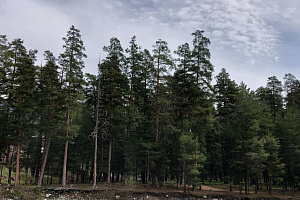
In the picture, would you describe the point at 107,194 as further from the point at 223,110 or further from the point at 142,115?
the point at 223,110

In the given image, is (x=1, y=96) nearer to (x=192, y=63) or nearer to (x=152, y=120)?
(x=152, y=120)

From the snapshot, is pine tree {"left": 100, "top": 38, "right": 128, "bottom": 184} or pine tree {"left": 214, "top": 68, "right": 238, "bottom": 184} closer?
pine tree {"left": 100, "top": 38, "right": 128, "bottom": 184}

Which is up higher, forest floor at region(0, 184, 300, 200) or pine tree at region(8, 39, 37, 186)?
pine tree at region(8, 39, 37, 186)

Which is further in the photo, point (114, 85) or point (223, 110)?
point (223, 110)

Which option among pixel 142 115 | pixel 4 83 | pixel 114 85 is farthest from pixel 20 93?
pixel 142 115

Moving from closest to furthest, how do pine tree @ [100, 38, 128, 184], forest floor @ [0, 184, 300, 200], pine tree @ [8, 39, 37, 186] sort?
forest floor @ [0, 184, 300, 200] < pine tree @ [8, 39, 37, 186] < pine tree @ [100, 38, 128, 184]

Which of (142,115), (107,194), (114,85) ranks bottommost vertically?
(107,194)

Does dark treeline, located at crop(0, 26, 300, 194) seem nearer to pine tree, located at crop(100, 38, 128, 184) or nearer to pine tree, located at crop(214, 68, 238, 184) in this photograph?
pine tree, located at crop(100, 38, 128, 184)

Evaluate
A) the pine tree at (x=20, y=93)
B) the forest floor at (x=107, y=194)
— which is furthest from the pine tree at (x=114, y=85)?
the pine tree at (x=20, y=93)

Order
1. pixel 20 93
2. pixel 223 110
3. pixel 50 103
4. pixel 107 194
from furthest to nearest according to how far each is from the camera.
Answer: pixel 223 110 < pixel 50 103 < pixel 20 93 < pixel 107 194

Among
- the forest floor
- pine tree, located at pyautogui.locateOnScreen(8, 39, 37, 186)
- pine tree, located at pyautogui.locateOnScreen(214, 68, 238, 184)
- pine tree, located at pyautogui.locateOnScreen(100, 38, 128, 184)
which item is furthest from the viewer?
pine tree, located at pyautogui.locateOnScreen(214, 68, 238, 184)

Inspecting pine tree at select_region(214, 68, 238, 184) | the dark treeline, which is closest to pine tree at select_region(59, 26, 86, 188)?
the dark treeline

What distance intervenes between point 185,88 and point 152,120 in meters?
5.90

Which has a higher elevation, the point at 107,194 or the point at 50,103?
the point at 50,103
